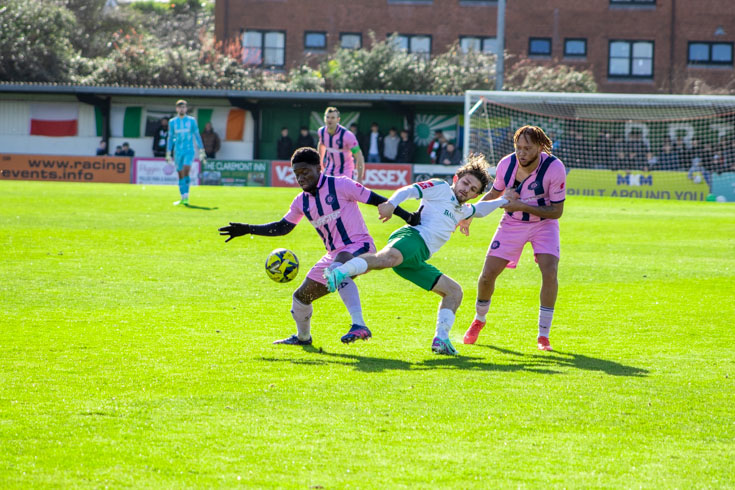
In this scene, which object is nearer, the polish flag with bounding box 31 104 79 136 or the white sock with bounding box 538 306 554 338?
the white sock with bounding box 538 306 554 338

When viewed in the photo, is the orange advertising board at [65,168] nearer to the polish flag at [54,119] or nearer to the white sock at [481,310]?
the polish flag at [54,119]

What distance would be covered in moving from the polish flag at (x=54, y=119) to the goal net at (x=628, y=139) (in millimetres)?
16532

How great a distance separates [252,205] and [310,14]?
2951 centimetres

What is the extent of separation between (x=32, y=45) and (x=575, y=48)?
26865 mm

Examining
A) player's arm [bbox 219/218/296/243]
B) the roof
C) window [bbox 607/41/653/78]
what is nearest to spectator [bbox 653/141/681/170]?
the roof

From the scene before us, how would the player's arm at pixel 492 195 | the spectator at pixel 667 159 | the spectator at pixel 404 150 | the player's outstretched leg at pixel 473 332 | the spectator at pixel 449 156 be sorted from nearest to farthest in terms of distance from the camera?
the player's outstretched leg at pixel 473 332 → the player's arm at pixel 492 195 → the spectator at pixel 449 156 → the spectator at pixel 667 159 → the spectator at pixel 404 150

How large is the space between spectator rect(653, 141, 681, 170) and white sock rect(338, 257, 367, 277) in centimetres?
2764

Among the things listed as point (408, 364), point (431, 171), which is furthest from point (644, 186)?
point (408, 364)

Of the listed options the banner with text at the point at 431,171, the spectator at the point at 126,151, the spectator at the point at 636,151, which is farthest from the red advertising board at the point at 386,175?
the spectator at the point at 636,151

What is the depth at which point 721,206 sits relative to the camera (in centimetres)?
2616

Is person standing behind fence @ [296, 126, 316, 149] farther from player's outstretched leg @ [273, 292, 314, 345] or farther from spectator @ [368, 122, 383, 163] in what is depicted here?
player's outstretched leg @ [273, 292, 314, 345]

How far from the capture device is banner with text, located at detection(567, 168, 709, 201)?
98.6 feet

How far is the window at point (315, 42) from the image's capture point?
159ft

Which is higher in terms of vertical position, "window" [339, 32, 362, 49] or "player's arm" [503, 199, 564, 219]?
"window" [339, 32, 362, 49]
